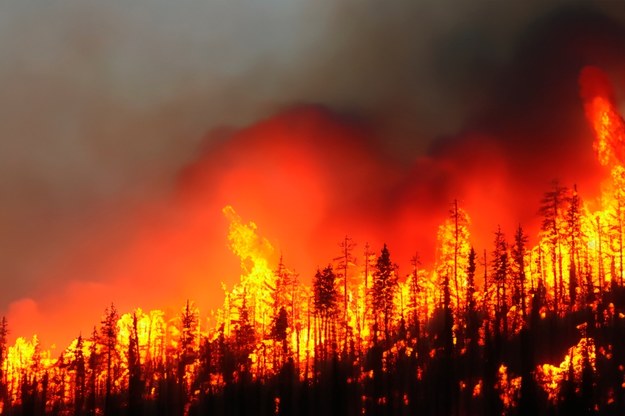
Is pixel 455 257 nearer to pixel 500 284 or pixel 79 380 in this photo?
pixel 500 284

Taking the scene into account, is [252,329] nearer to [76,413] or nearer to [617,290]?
[76,413]

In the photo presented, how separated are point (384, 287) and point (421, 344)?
8114 mm

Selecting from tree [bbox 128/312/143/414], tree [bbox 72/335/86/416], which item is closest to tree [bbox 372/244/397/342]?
tree [bbox 128/312/143/414]

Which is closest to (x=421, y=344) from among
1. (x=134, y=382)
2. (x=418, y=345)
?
(x=418, y=345)

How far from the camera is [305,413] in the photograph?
96.1 meters

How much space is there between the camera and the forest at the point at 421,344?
82438 mm

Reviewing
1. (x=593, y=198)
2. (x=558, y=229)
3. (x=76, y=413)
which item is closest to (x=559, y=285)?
(x=558, y=229)

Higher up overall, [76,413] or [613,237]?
[613,237]

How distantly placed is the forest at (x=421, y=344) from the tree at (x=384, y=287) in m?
0.24

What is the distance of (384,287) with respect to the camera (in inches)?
3925

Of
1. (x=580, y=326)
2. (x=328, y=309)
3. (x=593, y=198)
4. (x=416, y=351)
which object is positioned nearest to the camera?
(x=580, y=326)

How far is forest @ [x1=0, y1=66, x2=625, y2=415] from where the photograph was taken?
82.4m

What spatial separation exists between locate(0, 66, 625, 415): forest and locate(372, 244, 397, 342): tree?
24cm

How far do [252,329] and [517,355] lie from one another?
41344mm
